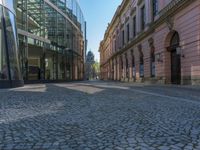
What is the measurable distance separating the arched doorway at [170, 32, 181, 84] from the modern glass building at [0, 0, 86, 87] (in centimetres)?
1255

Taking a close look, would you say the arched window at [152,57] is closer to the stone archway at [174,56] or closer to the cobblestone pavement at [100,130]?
the stone archway at [174,56]

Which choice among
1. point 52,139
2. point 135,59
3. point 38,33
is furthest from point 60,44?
point 52,139

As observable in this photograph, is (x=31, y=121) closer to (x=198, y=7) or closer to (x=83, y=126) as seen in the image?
(x=83, y=126)

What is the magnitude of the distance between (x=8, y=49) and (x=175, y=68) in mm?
14343

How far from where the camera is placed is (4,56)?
17453 millimetres

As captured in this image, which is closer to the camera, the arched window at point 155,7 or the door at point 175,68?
the door at point 175,68

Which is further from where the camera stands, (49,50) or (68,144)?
(49,50)

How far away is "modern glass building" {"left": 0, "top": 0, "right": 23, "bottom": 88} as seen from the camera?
17297 mm

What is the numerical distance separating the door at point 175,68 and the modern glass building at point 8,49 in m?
12.9

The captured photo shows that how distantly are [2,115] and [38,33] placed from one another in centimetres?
2532

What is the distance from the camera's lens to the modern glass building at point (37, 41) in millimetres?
18391

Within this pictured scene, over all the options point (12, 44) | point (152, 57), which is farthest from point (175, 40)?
point (12, 44)

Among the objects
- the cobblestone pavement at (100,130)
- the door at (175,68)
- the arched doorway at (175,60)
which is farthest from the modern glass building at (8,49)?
the door at (175,68)

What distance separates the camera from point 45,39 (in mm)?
32969
